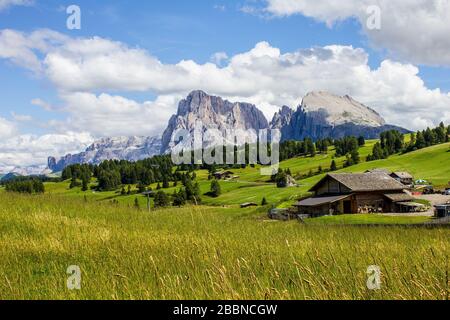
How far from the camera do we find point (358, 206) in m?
93.3

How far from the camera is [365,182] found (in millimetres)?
95875

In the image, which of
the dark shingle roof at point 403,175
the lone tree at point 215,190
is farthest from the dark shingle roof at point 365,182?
the lone tree at point 215,190

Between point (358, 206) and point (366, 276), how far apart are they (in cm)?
9031

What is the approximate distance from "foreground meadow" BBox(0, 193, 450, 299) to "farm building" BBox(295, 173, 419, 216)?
265ft

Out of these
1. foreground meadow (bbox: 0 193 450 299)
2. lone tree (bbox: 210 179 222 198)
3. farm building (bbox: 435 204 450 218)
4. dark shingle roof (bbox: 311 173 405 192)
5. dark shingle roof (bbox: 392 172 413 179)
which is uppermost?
foreground meadow (bbox: 0 193 450 299)

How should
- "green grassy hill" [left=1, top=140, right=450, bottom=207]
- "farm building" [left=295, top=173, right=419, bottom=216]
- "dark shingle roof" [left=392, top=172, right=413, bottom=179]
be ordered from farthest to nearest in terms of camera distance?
"green grassy hill" [left=1, top=140, right=450, bottom=207]
"dark shingle roof" [left=392, top=172, right=413, bottom=179]
"farm building" [left=295, top=173, right=419, bottom=216]

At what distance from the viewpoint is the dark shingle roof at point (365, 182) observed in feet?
307


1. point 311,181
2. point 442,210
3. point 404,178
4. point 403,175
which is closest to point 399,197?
point 442,210

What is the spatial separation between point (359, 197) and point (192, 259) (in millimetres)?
89693

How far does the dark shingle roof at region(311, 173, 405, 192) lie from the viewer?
307 ft

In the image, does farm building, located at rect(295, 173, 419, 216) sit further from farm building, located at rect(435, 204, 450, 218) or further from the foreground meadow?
the foreground meadow

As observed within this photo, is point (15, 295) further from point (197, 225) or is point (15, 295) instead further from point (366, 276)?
point (197, 225)

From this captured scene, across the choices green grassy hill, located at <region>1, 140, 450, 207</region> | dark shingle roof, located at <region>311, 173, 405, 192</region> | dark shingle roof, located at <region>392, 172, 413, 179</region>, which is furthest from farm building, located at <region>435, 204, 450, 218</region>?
dark shingle roof, located at <region>392, 172, 413, 179</region>
